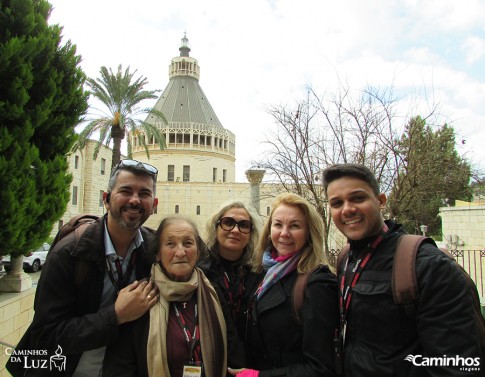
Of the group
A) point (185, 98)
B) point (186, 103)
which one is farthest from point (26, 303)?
point (185, 98)

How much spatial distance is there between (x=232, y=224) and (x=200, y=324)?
0.91 meters

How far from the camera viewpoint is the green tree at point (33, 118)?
4188 mm

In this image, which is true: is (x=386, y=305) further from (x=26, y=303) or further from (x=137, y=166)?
(x=26, y=303)

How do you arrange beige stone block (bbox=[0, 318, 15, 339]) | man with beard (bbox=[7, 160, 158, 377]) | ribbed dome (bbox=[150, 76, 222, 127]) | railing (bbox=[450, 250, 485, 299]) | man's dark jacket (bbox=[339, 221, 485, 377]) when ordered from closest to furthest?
man's dark jacket (bbox=[339, 221, 485, 377]) < man with beard (bbox=[7, 160, 158, 377]) < beige stone block (bbox=[0, 318, 15, 339]) < railing (bbox=[450, 250, 485, 299]) < ribbed dome (bbox=[150, 76, 222, 127])

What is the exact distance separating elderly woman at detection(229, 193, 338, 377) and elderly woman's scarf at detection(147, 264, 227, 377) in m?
0.16

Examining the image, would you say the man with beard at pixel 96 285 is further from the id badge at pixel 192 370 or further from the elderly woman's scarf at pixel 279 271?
the elderly woman's scarf at pixel 279 271

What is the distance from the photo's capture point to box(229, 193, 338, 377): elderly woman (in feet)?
6.16

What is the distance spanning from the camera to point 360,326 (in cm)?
174

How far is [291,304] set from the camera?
6.91 ft

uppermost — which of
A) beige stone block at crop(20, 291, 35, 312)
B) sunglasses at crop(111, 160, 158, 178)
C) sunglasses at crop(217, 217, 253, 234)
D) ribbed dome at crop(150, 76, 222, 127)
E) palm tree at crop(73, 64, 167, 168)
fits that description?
ribbed dome at crop(150, 76, 222, 127)

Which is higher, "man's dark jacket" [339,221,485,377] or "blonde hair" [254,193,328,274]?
"blonde hair" [254,193,328,274]

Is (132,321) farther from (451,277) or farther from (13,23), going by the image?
(13,23)

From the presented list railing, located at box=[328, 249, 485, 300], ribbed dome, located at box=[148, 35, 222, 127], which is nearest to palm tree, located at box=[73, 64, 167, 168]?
railing, located at box=[328, 249, 485, 300]

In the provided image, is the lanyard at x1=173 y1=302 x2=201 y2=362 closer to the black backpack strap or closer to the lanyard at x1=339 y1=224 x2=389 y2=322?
the lanyard at x1=339 y1=224 x2=389 y2=322
